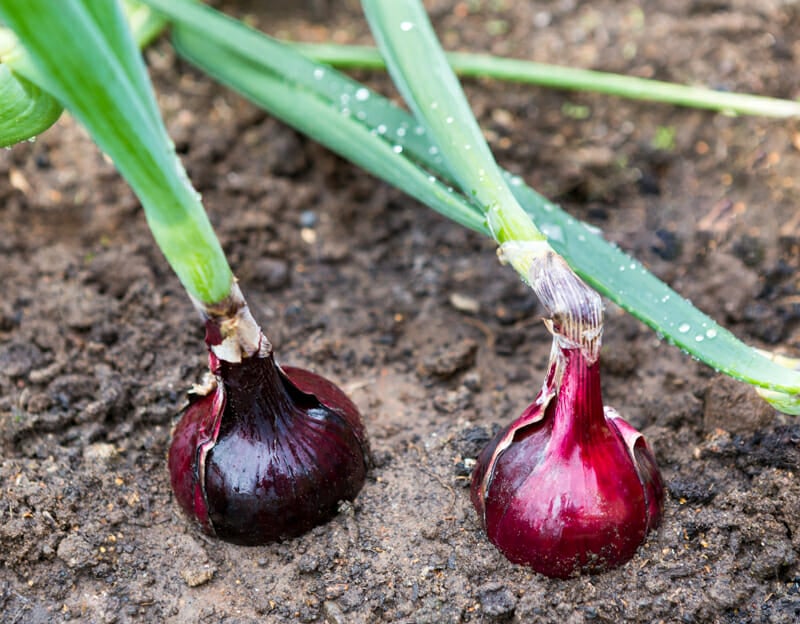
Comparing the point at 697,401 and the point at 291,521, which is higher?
the point at 291,521

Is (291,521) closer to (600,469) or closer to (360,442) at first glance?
(360,442)

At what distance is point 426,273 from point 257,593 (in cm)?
80

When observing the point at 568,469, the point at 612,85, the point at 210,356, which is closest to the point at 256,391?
the point at 210,356

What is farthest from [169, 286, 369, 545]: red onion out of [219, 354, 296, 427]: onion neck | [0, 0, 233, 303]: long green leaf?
[0, 0, 233, 303]: long green leaf

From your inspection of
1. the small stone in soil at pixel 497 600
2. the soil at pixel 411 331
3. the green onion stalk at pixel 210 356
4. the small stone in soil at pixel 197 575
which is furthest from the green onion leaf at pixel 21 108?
the small stone in soil at pixel 497 600

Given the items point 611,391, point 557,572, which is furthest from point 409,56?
point 557,572

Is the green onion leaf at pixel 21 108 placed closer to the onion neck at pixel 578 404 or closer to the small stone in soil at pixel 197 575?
the small stone in soil at pixel 197 575

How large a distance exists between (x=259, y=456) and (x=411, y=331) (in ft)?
1.90

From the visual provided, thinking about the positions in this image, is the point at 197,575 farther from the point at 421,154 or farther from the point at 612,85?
the point at 612,85

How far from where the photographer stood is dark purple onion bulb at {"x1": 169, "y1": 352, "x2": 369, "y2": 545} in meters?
1.23

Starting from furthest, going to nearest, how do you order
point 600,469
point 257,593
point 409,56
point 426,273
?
point 426,273, point 409,56, point 257,593, point 600,469

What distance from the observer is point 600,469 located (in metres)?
1.17

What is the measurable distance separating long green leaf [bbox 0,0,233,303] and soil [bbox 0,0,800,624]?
0.47m

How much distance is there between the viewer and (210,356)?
47.6 inches
